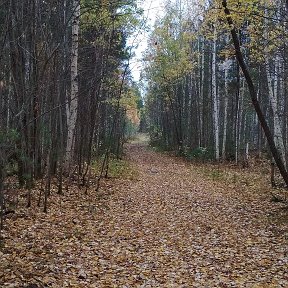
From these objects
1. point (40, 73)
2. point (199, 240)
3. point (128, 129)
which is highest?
point (40, 73)

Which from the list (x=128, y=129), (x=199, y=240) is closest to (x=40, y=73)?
(x=199, y=240)

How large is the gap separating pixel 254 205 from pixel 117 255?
6.00m

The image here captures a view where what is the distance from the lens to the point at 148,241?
8.02 m

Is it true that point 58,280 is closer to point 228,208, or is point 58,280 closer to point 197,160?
point 228,208

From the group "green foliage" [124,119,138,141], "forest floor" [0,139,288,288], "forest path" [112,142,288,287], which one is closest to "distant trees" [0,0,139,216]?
"forest floor" [0,139,288,288]

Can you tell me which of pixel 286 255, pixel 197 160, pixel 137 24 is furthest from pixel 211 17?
pixel 197 160

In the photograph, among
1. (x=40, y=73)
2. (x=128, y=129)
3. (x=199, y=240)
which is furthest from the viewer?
(x=128, y=129)

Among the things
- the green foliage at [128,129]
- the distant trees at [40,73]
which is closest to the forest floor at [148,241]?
the distant trees at [40,73]

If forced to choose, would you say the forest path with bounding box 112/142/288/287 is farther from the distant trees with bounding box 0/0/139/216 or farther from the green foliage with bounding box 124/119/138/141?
the green foliage with bounding box 124/119/138/141

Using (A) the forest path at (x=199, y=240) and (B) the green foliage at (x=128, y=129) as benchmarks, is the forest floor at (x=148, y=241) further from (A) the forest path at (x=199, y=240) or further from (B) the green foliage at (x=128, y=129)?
(B) the green foliage at (x=128, y=129)

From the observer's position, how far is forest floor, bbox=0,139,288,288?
5961mm

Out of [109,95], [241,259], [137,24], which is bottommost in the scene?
[241,259]

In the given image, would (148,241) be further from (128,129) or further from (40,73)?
(128,129)

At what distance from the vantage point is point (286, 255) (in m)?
7.08
